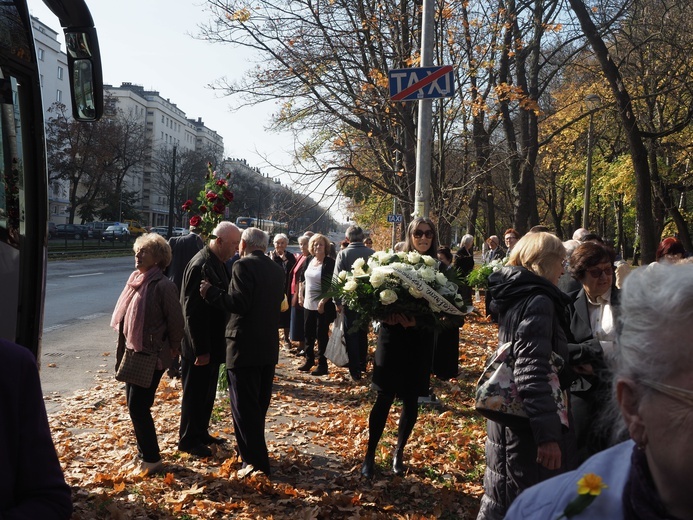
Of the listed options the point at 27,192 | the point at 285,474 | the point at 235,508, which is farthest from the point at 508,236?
the point at 27,192

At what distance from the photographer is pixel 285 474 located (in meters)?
5.88

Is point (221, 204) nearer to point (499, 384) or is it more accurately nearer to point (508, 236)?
point (499, 384)

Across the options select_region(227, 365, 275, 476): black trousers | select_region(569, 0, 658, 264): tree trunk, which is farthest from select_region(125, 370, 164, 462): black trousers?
select_region(569, 0, 658, 264): tree trunk

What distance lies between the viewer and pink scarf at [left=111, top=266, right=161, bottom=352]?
553 centimetres

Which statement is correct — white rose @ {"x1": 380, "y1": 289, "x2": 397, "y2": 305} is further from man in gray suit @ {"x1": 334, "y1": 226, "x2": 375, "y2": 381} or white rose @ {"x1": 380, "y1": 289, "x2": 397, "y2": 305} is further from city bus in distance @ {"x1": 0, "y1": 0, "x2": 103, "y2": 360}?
man in gray suit @ {"x1": 334, "y1": 226, "x2": 375, "y2": 381}

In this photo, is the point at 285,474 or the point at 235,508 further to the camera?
the point at 285,474

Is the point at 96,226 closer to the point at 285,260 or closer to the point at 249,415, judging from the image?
the point at 285,260

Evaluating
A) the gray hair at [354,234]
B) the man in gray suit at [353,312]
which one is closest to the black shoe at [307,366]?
the man in gray suit at [353,312]

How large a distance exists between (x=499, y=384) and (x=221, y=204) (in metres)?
4.25

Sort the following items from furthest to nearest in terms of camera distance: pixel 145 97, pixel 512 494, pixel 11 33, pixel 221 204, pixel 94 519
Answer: pixel 145 97
pixel 221 204
pixel 94 519
pixel 11 33
pixel 512 494

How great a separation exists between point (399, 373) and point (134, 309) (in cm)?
214

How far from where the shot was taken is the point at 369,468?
5.64 metres

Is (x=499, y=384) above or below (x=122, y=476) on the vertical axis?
above

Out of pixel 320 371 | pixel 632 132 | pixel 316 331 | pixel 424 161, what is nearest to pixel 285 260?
pixel 316 331
